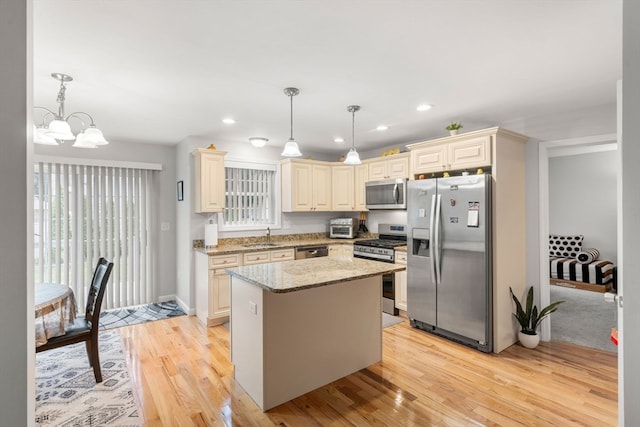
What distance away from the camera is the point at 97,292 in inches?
107

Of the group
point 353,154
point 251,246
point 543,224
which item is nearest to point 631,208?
point 353,154

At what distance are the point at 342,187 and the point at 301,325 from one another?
10.6 ft

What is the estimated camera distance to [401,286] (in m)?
4.20

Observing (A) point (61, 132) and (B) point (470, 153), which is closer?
(A) point (61, 132)

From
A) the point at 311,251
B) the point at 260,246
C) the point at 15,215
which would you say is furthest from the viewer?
the point at 311,251

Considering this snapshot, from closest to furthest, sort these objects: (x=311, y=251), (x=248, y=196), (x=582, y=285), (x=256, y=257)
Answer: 1. (x=256, y=257)
2. (x=311, y=251)
3. (x=248, y=196)
4. (x=582, y=285)

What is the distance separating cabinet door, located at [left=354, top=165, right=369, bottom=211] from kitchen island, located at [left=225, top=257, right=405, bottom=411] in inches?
90.9

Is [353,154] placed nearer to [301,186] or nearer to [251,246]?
[301,186]

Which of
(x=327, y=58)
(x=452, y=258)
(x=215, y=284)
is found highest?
(x=327, y=58)

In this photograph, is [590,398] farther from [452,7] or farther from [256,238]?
[256,238]

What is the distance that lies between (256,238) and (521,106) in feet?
12.6

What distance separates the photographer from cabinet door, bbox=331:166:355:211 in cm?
533

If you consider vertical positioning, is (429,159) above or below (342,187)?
above

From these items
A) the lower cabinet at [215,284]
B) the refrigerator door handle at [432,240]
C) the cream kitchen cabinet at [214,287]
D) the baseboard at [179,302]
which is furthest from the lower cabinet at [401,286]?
the baseboard at [179,302]
